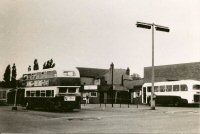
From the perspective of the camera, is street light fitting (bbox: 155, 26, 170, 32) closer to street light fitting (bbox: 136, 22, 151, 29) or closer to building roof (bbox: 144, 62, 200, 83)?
street light fitting (bbox: 136, 22, 151, 29)

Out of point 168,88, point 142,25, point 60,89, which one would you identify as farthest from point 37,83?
point 168,88

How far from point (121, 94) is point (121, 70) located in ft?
35.1

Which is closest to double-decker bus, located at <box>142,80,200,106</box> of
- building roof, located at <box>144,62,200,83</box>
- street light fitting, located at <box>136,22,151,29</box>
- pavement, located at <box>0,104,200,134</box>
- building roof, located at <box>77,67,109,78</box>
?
building roof, located at <box>144,62,200,83</box>

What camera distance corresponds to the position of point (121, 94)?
6381 centimetres

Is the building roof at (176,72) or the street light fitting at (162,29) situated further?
the building roof at (176,72)

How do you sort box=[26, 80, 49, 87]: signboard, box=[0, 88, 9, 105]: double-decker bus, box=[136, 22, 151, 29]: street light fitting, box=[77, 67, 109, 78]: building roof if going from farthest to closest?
box=[77, 67, 109, 78]: building roof → box=[0, 88, 9, 105]: double-decker bus → box=[26, 80, 49, 87]: signboard → box=[136, 22, 151, 29]: street light fitting

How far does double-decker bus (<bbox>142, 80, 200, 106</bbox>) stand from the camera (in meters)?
36.1

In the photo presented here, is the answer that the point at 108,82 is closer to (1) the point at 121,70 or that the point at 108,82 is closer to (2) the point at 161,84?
(1) the point at 121,70

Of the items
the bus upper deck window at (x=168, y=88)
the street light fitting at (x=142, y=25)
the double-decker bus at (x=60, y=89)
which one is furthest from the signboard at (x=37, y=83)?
the bus upper deck window at (x=168, y=88)

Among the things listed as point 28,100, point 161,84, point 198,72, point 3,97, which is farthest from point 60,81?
point 198,72

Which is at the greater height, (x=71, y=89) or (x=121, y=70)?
(x=121, y=70)

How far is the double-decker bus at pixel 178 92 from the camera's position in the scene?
119 ft

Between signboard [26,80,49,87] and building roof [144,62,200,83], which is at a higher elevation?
building roof [144,62,200,83]

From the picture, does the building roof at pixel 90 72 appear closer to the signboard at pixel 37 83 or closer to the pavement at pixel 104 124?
the signboard at pixel 37 83
